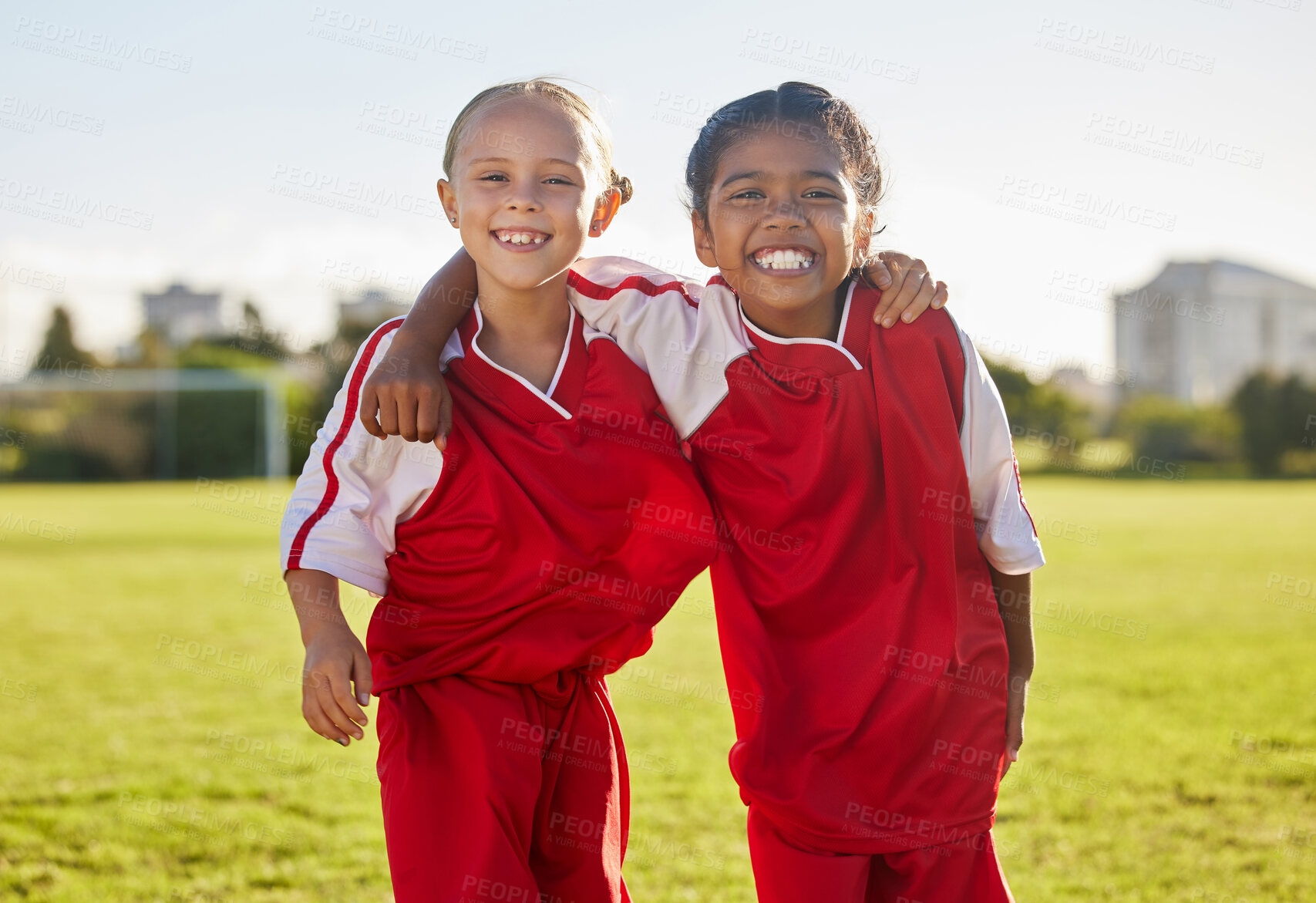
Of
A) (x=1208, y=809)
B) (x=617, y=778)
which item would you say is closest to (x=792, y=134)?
(x=617, y=778)

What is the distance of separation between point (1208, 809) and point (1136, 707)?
1.53 m

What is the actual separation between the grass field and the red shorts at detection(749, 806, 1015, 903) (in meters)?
1.24

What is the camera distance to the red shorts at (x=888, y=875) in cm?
174

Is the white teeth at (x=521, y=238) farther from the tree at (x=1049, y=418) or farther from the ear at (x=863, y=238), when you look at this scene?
the tree at (x=1049, y=418)

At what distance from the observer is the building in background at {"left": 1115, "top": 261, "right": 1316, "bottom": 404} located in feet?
140

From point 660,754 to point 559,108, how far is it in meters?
3.05

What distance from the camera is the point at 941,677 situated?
1.79m

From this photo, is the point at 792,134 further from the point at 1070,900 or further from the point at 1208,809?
the point at 1208,809

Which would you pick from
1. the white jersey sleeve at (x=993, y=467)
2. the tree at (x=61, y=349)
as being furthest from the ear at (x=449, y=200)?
the tree at (x=61, y=349)

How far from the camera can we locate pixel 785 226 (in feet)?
5.99

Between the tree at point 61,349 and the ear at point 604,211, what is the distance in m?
36.3

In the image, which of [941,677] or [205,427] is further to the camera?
[205,427]

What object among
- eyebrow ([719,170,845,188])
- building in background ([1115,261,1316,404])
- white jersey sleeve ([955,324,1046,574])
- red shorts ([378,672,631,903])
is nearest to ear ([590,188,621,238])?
eyebrow ([719,170,845,188])

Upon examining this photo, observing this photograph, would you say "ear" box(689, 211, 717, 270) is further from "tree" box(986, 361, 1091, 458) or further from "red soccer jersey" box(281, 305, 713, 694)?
"tree" box(986, 361, 1091, 458)
